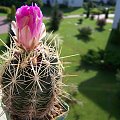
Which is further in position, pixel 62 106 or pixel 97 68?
pixel 97 68

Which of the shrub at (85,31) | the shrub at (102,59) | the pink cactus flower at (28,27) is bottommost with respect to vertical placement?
the shrub at (85,31)

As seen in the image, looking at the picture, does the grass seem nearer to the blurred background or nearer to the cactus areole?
the blurred background

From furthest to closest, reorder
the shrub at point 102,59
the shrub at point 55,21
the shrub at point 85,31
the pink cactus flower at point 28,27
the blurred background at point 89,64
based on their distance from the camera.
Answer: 1. the shrub at point 55,21
2. the shrub at point 85,31
3. the shrub at point 102,59
4. the blurred background at point 89,64
5. the pink cactus flower at point 28,27

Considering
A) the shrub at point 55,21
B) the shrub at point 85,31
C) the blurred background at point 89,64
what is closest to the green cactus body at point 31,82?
the blurred background at point 89,64

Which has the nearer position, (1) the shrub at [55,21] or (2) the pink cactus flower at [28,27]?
(2) the pink cactus flower at [28,27]

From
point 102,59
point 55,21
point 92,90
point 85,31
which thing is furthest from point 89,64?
point 55,21

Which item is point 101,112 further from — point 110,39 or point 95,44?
point 110,39

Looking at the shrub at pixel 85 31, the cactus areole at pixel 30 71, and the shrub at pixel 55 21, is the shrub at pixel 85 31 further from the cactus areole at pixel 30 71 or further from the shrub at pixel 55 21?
the cactus areole at pixel 30 71

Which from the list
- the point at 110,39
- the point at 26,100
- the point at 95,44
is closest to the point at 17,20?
the point at 26,100
